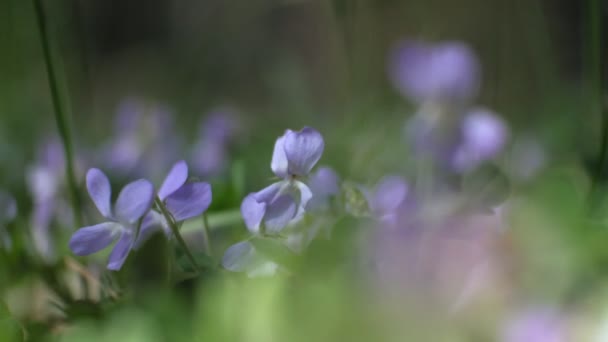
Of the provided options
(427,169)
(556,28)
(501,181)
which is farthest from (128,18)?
(501,181)

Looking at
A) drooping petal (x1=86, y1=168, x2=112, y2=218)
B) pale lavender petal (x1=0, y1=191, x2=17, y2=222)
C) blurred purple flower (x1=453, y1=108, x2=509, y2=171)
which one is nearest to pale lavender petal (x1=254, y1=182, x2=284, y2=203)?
drooping petal (x1=86, y1=168, x2=112, y2=218)

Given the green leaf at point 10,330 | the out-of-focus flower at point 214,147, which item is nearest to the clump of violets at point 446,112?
the out-of-focus flower at point 214,147

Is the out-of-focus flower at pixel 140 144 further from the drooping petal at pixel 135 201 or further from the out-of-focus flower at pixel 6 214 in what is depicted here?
the drooping petal at pixel 135 201

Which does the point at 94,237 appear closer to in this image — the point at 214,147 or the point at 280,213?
the point at 280,213

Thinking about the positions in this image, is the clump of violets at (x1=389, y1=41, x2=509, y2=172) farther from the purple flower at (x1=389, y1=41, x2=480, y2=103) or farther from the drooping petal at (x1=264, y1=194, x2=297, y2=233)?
the drooping petal at (x1=264, y1=194, x2=297, y2=233)

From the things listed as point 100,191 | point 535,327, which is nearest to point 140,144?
point 100,191

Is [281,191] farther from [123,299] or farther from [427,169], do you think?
[427,169]
